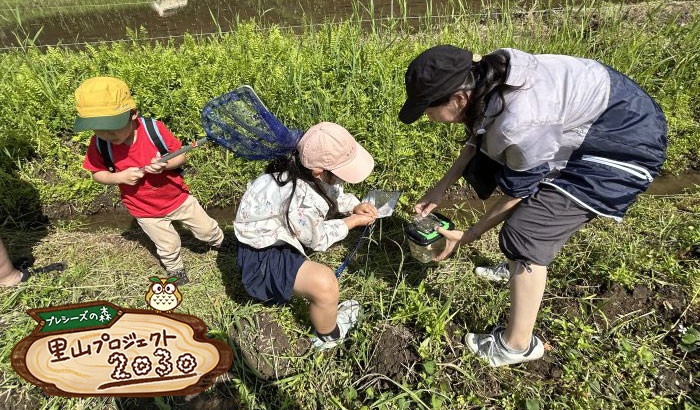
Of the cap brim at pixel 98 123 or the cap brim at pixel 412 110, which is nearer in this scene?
the cap brim at pixel 412 110

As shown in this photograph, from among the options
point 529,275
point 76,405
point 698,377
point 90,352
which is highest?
point 90,352

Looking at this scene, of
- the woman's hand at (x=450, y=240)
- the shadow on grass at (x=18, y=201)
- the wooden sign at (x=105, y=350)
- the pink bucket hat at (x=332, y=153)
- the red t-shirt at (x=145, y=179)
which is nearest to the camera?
the wooden sign at (x=105, y=350)

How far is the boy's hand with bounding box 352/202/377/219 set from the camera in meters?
2.21

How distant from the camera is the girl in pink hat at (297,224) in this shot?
189 centimetres

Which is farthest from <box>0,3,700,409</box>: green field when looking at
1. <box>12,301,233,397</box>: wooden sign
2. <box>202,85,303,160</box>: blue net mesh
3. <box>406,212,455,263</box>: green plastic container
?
<box>202,85,303,160</box>: blue net mesh

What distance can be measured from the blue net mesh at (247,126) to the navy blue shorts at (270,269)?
0.51 metres

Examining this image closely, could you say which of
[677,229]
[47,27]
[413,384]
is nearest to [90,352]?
[413,384]

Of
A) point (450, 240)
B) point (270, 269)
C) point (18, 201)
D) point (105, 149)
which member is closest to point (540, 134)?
point (450, 240)

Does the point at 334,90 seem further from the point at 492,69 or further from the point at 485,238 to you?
the point at 492,69

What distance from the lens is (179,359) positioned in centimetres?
143

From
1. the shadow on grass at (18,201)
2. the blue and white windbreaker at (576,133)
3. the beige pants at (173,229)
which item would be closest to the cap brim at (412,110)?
the blue and white windbreaker at (576,133)

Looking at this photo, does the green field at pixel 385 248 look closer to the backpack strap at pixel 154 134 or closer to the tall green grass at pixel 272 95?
the tall green grass at pixel 272 95

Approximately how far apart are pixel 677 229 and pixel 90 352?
341 centimetres

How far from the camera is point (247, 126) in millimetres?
1931
